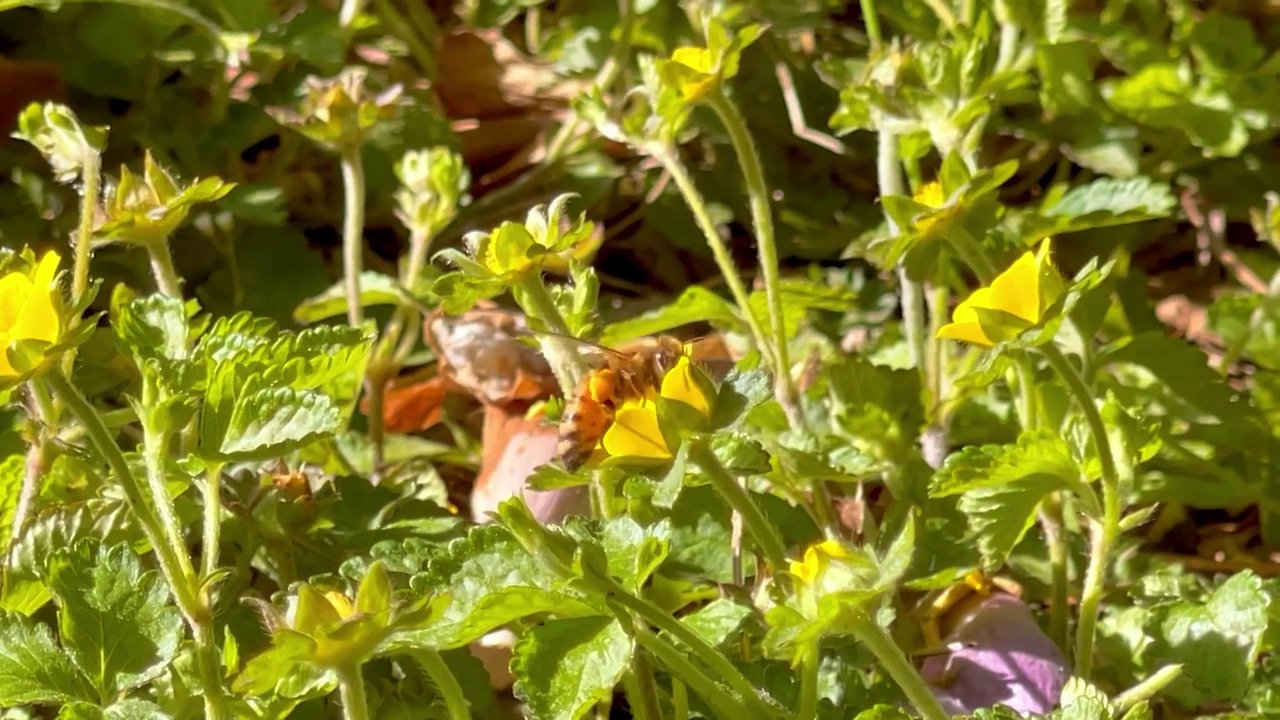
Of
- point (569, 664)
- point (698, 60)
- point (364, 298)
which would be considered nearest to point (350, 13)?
point (364, 298)

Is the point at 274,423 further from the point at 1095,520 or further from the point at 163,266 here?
the point at 1095,520

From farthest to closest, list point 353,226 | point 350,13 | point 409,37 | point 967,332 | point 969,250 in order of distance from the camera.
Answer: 1. point 409,37
2. point 350,13
3. point 353,226
4. point 969,250
5. point 967,332

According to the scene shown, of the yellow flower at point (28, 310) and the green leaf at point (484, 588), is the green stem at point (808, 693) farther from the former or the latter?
the yellow flower at point (28, 310)

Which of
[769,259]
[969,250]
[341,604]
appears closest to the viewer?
[341,604]

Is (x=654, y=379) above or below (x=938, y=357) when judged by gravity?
above

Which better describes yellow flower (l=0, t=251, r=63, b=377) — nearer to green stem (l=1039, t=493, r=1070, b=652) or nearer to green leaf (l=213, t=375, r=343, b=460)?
green leaf (l=213, t=375, r=343, b=460)

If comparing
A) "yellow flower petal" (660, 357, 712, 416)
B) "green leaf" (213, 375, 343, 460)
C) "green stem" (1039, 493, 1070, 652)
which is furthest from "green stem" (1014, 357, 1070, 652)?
"green leaf" (213, 375, 343, 460)
